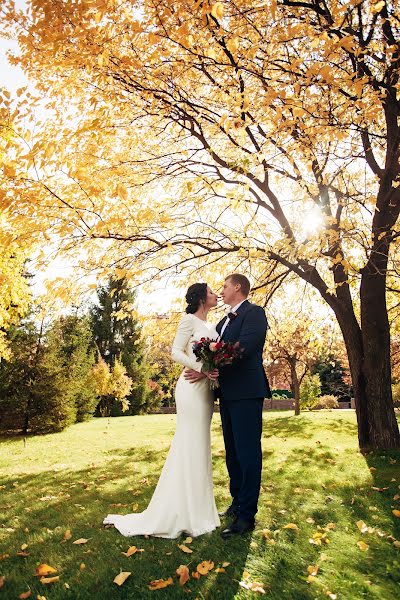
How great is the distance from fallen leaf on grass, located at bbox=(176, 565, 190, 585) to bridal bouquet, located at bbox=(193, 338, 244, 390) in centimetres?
158

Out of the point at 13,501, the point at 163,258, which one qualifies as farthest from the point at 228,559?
the point at 163,258

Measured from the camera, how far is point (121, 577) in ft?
10.7

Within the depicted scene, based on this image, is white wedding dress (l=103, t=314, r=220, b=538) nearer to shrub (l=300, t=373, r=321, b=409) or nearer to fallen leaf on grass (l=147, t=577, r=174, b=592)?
fallen leaf on grass (l=147, t=577, r=174, b=592)

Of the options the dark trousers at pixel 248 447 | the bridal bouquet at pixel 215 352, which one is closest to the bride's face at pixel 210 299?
the bridal bouquet at pixel 215 352

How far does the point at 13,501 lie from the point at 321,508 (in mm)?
3927

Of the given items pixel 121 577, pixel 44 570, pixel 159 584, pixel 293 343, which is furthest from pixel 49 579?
pixel 293 343

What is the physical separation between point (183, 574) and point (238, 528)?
958 millimetres

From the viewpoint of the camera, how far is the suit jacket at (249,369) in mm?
4246

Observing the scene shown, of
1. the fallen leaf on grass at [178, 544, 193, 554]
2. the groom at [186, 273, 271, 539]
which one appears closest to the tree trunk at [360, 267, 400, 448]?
the groom at [186, 273, 271, 539]

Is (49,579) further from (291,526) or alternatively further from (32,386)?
(32,386)

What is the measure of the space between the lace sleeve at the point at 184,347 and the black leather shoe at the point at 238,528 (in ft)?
4.68

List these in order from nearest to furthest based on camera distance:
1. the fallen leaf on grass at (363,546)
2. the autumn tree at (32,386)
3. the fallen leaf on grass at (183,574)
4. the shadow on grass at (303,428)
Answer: the fallen leaf on grass at (183,574)
the fallen leaf on grass at (363,546)
the shadow on grass at (303,428)
the autumn tree at (32,386)

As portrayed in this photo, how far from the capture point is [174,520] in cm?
411

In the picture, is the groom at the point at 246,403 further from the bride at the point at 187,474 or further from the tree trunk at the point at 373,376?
the tree trunk at the point at 373,376
